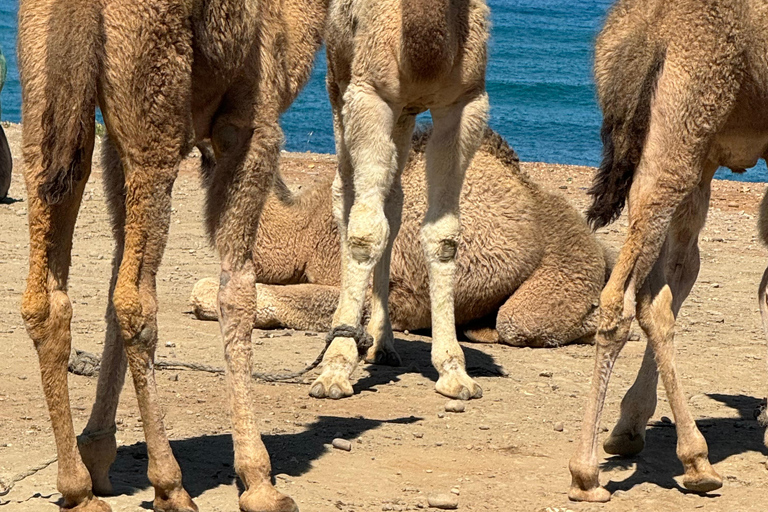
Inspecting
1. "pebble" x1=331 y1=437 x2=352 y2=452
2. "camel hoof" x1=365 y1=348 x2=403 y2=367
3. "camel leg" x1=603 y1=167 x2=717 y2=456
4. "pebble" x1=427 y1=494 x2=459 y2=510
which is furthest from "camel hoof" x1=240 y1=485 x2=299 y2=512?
"camel hoof" x1=365 y1=348 x2=403 y2=367

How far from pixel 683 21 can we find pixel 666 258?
4.17 ft

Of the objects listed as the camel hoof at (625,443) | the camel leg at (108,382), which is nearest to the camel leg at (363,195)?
the camel hoof at (625,443)

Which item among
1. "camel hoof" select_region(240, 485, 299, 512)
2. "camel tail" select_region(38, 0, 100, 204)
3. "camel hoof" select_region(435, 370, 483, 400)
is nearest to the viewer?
"camel tail" select_region(38, 0, 100, 204)

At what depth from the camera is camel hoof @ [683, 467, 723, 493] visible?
553cm

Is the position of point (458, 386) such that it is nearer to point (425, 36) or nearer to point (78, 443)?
point (425, 36)

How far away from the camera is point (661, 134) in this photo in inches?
214

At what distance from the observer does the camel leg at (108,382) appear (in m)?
4.95

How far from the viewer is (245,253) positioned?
5.13 m

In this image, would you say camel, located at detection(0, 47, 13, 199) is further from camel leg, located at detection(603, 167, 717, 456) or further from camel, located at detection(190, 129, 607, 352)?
camel leg, located at detection(603, 167, 717, 456)

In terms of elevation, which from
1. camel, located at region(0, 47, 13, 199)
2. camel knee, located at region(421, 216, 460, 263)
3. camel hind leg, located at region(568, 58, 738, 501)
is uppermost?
camel hind leg, located at region(568, 58, 738, 501)

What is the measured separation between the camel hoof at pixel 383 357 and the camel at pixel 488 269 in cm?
77

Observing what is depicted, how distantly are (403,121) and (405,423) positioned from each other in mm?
2088

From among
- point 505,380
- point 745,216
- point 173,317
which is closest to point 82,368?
point 173,317

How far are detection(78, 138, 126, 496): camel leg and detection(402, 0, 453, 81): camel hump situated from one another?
2.22 metres
